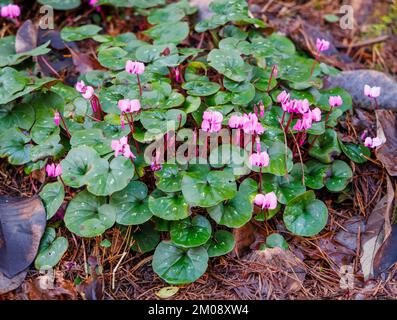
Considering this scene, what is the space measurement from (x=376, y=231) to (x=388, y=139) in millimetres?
541

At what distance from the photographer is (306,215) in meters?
2.43

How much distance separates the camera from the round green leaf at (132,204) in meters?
2.31

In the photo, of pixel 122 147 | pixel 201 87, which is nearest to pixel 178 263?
pixel 122 147

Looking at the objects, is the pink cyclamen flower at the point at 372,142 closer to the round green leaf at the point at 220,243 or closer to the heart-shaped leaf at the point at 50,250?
the round green leaf at the point at 220,243

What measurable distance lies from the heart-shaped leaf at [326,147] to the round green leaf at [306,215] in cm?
27

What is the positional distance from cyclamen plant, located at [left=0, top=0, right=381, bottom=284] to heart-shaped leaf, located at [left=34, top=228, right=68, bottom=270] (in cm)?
1

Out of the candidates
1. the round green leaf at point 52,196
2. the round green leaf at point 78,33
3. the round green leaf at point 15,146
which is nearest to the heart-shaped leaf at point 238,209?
the round green leaf at point 52,196

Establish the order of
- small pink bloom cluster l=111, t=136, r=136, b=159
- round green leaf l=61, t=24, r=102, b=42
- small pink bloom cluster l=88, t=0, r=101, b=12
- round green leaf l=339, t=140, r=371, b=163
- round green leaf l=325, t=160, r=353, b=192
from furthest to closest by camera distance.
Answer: small pink bloom cluster l=88, t=0, r=101, b=12, round green leaf l=61, t=24, r=102, b=42, round green leaf l=339, t=140, r=371, b=163, round green leaf l=325, t=160, r=353, b=192, small pink bloom cluster l=111, t=136, r=136, b=159

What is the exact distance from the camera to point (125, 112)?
2.52 meters

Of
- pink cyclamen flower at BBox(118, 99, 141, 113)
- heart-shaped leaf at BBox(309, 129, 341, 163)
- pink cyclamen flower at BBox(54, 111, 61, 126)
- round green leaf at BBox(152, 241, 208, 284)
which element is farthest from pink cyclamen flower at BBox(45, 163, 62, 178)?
heart-shaped leaf at BBox(309, 129, 341, 163)

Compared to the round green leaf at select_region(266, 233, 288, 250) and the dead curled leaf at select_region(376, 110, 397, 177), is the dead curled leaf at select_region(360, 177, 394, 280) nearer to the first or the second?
the dead curled leaf at select_region(376, 110, 397, 177)

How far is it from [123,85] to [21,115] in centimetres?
60

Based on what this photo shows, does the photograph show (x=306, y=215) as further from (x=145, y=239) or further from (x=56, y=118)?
(x=56, y=118)

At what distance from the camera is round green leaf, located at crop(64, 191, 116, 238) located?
2293 millimetres
